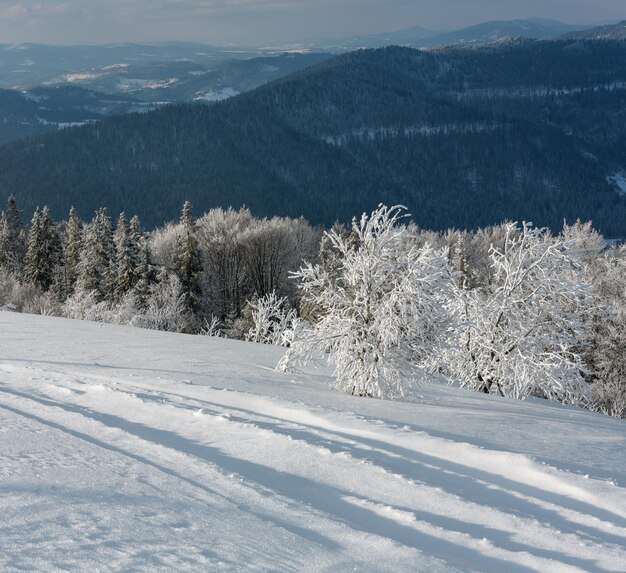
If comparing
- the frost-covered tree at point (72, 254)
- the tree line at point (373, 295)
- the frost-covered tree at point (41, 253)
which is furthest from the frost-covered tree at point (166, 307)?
the frost-covered tree at point (41, 253)

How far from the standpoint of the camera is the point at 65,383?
33.8 feet

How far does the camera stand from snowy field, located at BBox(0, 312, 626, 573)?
4.86m

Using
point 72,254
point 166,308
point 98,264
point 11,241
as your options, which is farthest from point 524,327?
point 11,241

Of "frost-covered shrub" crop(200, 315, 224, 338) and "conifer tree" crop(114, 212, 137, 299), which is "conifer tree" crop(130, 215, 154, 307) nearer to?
"conifer tree" crop(114, 212, 137, 299)

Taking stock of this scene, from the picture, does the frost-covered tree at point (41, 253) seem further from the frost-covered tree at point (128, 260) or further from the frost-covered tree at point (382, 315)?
the frost-covered tree at point (382, 315)

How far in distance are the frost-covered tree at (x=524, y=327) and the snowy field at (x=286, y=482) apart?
22.1ft

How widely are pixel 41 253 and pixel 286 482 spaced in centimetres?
4754

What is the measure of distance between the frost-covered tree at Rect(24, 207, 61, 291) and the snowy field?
40713 millimetres

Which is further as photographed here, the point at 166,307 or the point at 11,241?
the point at 11,241

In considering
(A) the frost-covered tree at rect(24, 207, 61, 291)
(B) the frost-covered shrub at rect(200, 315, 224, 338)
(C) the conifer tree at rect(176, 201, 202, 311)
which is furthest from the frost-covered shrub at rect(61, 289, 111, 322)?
(A) the frost-covered tree at rect(24, 207, 61, 291)

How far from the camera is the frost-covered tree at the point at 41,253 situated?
1902 inches

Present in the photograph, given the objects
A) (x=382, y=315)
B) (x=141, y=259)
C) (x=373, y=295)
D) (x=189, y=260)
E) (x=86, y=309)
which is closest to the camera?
(x=382, y=315)

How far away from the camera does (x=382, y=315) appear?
39.1ft

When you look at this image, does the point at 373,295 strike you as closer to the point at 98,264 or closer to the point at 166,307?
the point at 166,307
